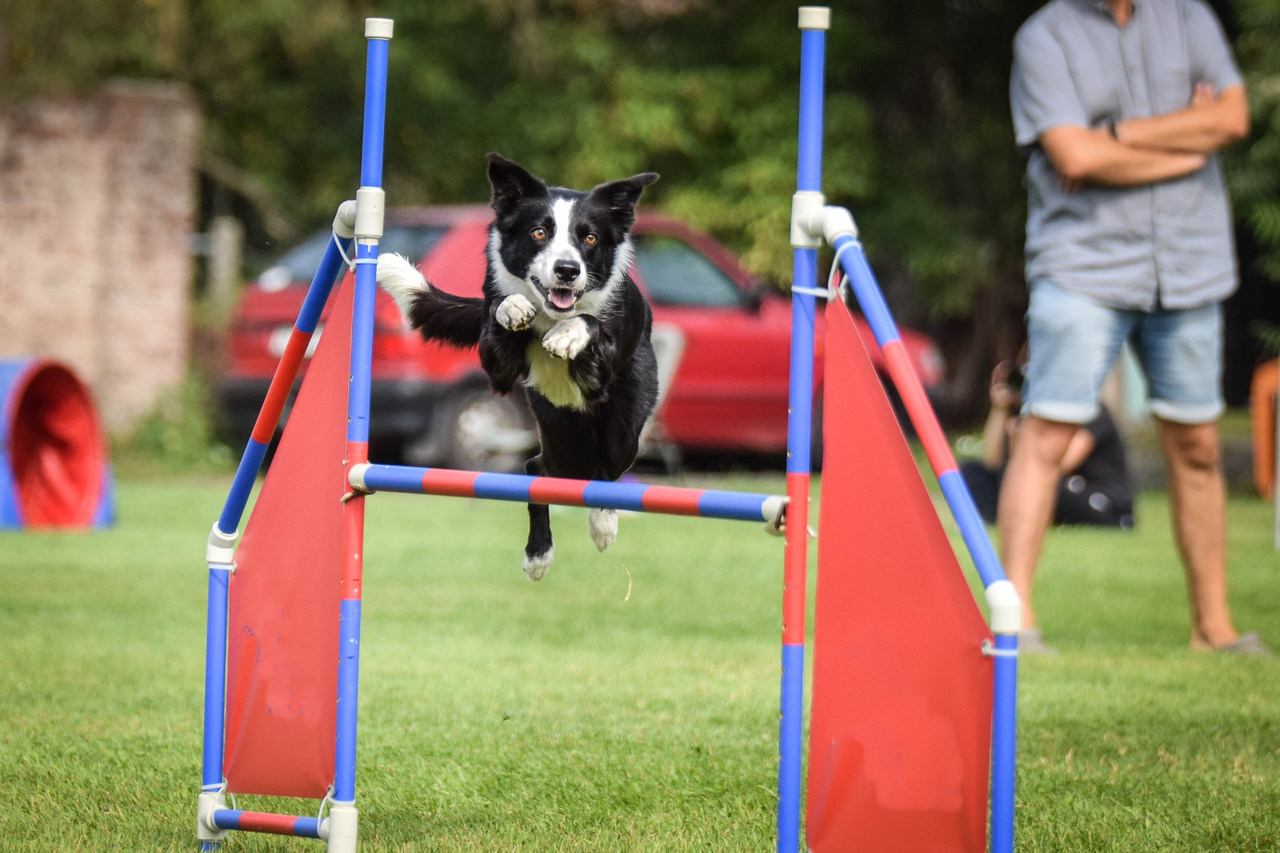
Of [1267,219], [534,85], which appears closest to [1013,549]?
[1267,219]

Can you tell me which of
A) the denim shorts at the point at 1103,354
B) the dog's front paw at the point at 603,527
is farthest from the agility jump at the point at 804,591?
the denim shorts at the point at 1103,354

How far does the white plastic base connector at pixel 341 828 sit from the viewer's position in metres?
2.50

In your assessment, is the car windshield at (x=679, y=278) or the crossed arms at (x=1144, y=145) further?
the car windshield at (x=679, y=278)

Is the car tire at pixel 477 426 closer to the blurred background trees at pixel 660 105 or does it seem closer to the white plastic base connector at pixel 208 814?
the blurred background trees at pixel 660 105

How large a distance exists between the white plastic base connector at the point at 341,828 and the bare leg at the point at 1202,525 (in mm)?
2958

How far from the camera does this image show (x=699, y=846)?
2.71 meters

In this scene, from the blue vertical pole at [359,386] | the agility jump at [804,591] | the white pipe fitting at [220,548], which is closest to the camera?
the agility jump at [804,591]

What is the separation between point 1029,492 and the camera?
177 inches

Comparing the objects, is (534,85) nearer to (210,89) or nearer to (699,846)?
(210,89)

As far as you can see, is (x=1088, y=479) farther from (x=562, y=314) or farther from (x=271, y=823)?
(x=271, y=823)

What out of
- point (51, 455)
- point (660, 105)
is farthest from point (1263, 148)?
point (51, 455)

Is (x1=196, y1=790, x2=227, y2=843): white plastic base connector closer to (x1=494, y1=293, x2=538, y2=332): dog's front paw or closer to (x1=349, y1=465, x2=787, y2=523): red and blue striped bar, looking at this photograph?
(x1=349, y1=465, x2=787, y2=523): red and blue striped bar

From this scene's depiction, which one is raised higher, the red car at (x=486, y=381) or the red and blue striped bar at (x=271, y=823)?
the red car at (x=486, y=381)

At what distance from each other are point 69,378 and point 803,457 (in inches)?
251
